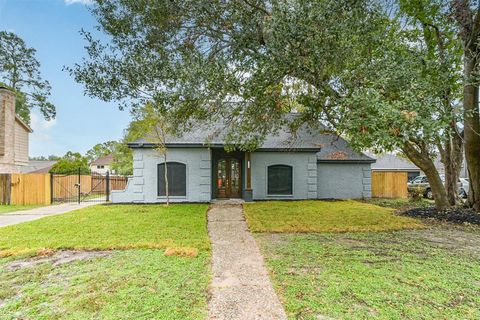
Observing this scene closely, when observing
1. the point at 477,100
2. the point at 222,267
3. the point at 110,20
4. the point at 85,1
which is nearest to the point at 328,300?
the point at 222,267

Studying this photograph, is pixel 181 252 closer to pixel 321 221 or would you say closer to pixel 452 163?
pixel 321 221

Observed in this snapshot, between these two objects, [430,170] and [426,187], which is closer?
[430,170]

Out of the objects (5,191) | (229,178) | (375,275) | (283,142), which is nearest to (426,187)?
(283,142)

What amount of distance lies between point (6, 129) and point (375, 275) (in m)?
20.1

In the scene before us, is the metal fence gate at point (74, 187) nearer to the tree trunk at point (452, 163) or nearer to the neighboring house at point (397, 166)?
the tree trunk at point (452, 163)

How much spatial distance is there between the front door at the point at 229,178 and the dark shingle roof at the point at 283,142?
1523 millimetres

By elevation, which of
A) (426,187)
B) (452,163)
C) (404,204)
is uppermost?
(452,163)

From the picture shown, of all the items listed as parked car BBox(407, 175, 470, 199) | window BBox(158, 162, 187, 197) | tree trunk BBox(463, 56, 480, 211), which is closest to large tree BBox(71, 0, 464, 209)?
tree trunk BBox(463, 56, 480, 211)

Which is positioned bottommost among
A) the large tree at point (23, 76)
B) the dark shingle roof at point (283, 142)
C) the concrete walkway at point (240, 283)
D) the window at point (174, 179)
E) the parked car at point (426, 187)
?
the concrete walkway at point (240, 283)

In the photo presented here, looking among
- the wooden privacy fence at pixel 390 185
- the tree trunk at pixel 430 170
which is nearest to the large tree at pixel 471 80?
the tree trunk at pixel 430 170

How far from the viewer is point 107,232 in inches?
296

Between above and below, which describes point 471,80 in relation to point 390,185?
above

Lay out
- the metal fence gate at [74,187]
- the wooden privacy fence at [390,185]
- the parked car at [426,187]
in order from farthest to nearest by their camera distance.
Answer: the wooden privacy fence at [390,185]
the parked car at [426,187]
the metal fence gate at [74,187]

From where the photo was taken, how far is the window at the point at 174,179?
1410cm
